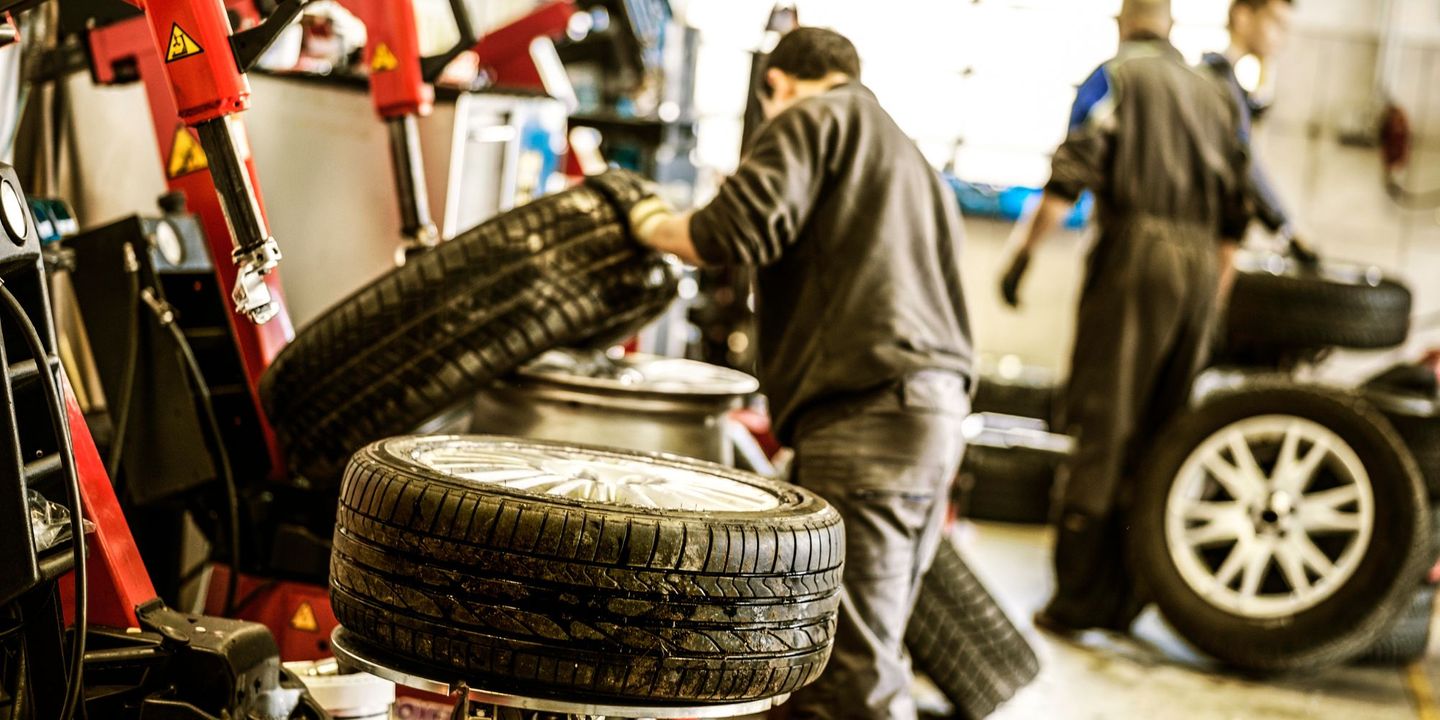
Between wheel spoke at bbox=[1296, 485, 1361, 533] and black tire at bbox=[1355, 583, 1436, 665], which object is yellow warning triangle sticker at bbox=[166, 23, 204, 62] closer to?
wheel spoke at bbox=[1296, 485, 1361, 533]

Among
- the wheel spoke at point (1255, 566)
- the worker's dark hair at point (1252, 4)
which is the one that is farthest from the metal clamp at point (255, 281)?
the worker's dark hair at point (1252, 4)

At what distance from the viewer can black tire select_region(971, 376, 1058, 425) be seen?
6.84 metres

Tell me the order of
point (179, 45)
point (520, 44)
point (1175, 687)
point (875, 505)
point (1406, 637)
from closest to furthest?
1. point (179, 45)
2. point (875, 505)
3. point (1175, 687)
4. point (1406, 637)
5. point (520, 44)

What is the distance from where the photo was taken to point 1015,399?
6.85 m

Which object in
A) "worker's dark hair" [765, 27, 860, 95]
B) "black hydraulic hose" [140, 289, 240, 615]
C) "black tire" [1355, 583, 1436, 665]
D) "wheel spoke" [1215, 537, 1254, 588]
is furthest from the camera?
"black tire" [1355, 583, 1436, 665]

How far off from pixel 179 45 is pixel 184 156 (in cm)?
65

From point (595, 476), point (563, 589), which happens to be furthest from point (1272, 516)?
point (563, 589)

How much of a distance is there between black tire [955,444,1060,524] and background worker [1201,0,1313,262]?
173cm

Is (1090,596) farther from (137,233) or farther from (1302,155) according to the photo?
(1302,155)

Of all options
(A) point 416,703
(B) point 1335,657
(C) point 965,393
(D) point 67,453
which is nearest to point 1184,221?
(B) point 1335,657

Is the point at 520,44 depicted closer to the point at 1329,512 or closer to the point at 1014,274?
the point at 1014,274

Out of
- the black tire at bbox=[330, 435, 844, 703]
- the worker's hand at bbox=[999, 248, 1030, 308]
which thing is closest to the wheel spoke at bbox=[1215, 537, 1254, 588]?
the worker's hand at bbox=[999, 248, 1030, 308]

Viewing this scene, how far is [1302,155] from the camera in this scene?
9.00m

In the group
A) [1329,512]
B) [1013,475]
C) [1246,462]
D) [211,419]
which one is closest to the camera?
[211,419]
